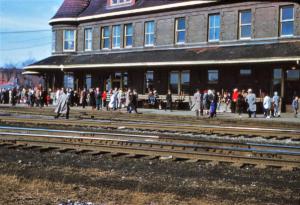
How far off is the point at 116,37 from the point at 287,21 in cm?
1423

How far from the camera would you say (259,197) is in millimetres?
7172

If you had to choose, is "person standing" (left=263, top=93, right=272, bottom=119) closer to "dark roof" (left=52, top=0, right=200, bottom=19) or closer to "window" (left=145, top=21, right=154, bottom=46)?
"window" (left=145, top=21, right=154, bottom=46)

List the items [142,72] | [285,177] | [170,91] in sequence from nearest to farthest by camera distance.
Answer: [285,177] → [170,91] → [142,72]

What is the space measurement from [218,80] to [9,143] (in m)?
19.3

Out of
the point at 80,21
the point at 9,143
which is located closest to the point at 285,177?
the point at 9,143

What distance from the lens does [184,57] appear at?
29469 millimetres

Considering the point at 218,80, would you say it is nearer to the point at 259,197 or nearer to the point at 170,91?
the point at 170,91

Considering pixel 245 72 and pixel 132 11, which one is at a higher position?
pixel 132 11

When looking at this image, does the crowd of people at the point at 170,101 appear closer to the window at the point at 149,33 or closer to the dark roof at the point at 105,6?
the window at the point at 149,33

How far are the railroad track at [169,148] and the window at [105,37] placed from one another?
2392 centimetres

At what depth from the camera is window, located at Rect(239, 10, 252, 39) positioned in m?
29.1

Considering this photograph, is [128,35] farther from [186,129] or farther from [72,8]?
[186,129]

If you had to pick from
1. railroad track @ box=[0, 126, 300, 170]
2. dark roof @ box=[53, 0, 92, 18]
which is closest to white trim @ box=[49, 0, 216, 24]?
dark roof @ box=[53, 0, 92, 18]

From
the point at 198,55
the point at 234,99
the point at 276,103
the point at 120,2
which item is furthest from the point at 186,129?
the point at 120,2
